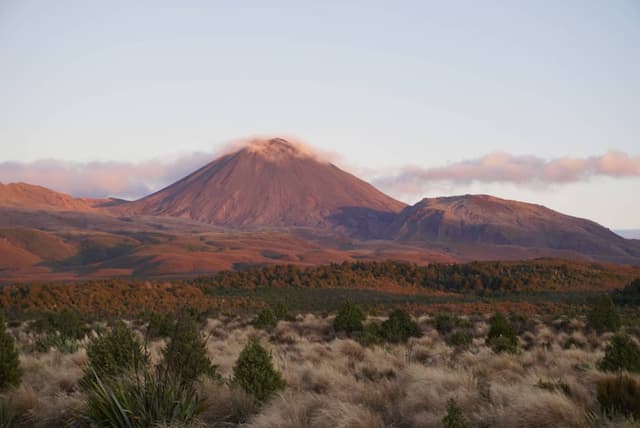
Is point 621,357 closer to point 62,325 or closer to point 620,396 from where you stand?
point 620,396

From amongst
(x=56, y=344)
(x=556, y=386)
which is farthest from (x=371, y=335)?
(x=556, y=386)

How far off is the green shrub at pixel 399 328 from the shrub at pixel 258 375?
1260cm

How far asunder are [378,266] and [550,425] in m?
65.1

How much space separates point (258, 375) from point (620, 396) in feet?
17.0

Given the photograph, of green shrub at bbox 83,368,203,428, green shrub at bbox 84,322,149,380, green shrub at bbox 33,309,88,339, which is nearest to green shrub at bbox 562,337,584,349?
green shrub at bbox 84,322,149,380

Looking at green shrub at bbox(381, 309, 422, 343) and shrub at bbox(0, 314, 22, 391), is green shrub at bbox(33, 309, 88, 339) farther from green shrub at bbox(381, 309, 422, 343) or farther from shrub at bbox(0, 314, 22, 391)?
shrub at bbox(0, 314, 22, 391)

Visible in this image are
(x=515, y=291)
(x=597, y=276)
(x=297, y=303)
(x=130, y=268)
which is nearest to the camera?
(x=297, y=303)

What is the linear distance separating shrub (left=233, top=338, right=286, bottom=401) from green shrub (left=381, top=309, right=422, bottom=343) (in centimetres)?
1260

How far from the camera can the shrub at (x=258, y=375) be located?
28.6ft

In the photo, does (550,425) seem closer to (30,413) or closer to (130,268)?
(30,413)

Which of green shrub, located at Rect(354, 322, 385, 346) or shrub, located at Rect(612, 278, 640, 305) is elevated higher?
shrub, located at Rect(612, 278, 640, 305)

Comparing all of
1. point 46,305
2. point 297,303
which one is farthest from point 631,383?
point 46,305

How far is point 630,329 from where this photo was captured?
2362 centimetres

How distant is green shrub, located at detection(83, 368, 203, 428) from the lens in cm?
660
